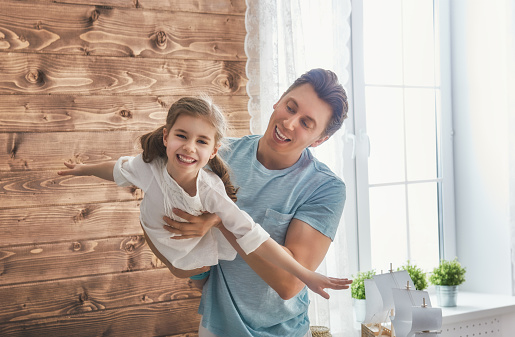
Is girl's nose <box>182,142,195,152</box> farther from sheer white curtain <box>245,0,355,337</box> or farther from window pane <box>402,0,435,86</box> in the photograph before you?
window pane <box>402,0,435,86</box>

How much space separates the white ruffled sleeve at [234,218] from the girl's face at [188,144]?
0.22 feet

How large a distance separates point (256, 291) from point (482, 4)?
2.30 meters

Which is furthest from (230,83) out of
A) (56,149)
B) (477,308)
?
(477,308)

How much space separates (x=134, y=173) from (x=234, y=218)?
0.91 ft

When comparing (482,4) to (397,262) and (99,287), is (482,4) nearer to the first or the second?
(397,262)

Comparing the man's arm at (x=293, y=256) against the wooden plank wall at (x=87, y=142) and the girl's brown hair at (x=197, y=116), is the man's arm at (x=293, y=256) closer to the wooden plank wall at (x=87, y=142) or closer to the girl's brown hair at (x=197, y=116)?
the girl's brown hair at (x=197, y=116)

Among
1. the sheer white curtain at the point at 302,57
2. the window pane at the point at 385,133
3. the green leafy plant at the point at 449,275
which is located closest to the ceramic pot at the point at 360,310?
the sheer white curtain at the point at 302,57

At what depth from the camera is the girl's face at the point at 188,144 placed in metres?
1.26

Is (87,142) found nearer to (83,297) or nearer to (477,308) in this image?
(83,297)

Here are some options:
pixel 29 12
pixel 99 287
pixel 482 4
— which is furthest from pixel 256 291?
pixel 482 4

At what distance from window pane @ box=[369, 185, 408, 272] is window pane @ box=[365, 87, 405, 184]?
0.08 metres

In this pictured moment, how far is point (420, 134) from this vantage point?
123 inches

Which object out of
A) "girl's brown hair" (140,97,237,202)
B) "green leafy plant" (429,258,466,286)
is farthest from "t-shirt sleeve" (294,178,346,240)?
"green leafy plant" (429,258,466,286)

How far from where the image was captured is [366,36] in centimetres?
293
